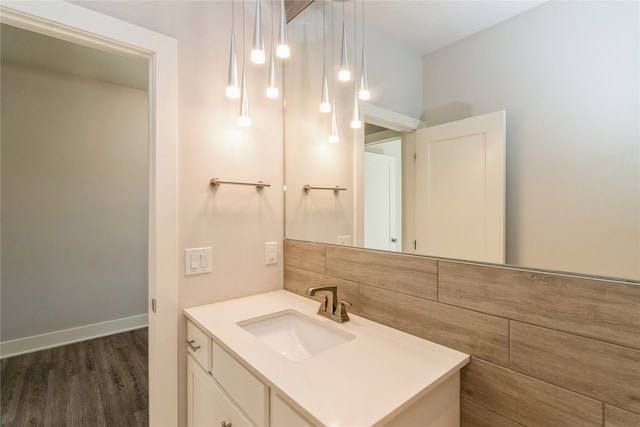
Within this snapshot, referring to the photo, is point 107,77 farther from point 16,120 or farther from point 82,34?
point 82,34

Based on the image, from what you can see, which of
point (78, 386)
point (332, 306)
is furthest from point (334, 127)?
point (78, 386)

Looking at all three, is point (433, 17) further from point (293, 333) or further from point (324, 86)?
point (293, 333)

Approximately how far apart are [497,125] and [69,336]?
13.1 feet

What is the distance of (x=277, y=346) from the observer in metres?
1.30

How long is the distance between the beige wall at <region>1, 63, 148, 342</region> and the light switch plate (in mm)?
2398

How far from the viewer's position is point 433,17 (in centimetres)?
119

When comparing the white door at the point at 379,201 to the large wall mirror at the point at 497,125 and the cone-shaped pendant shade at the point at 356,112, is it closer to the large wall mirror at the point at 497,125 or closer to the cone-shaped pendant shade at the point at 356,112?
the large wall mirror at the point at 497,125

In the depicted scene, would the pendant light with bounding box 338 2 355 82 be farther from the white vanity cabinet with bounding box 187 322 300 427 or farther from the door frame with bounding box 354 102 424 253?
the white vanity cabinet with bounding box 187 322 300 427

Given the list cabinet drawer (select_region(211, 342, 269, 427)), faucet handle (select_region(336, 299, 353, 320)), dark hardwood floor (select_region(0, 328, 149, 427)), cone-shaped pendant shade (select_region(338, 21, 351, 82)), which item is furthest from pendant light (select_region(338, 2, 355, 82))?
dark hardwood floor (select_region(0, 328, 149, 427))

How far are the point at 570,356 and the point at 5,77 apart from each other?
4.28 metres

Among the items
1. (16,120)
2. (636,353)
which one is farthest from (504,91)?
(16,120)

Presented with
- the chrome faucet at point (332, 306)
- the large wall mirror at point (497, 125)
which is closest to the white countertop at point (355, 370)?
the chrome faucet at point (332, 306)

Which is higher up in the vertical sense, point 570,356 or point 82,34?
point 82,34

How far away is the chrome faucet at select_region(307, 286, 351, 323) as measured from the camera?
124cm
